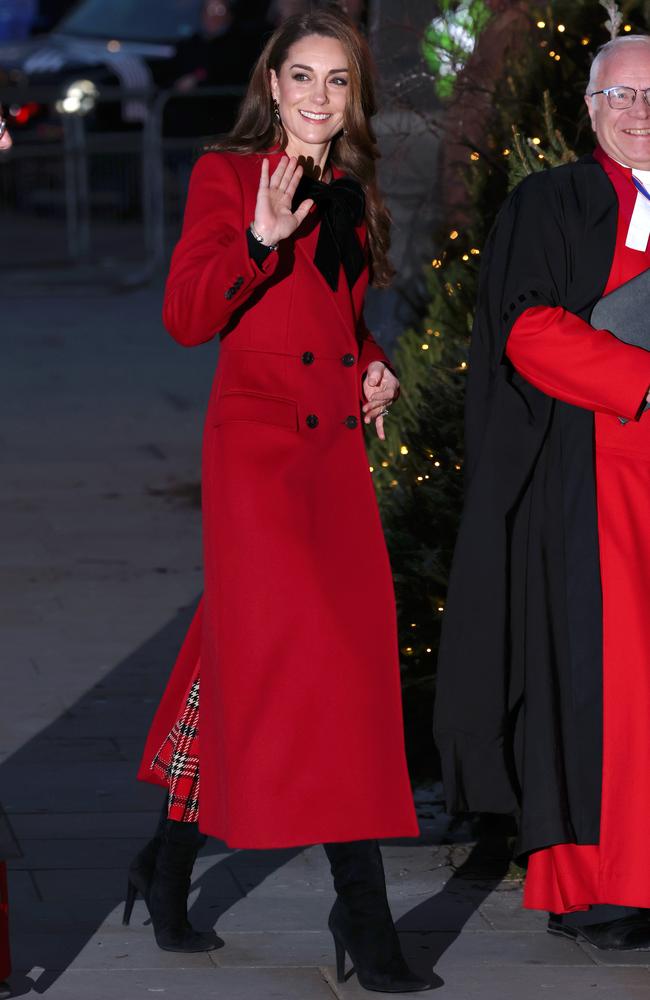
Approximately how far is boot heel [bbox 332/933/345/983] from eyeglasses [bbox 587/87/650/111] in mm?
1798

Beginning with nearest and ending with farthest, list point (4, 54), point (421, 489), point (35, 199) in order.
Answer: point (421, 489)
point (35, 199)
point (4, 54)

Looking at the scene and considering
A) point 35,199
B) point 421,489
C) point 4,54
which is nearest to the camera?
point 421,489

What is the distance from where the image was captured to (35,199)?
21312 mm

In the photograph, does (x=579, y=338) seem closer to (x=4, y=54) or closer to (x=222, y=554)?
(x=222, y=554)

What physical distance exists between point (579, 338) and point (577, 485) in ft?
1.06

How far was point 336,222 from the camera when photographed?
4.54 metres

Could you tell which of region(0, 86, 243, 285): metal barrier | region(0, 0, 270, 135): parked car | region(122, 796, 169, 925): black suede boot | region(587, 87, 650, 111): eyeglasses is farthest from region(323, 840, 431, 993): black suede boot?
region(0, 0, 270, 135): parked car

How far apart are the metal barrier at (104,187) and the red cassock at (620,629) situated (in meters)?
13.1

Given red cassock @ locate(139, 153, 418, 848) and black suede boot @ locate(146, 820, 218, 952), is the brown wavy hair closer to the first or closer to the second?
red cassock @ locate(139, 153, 418, 848)

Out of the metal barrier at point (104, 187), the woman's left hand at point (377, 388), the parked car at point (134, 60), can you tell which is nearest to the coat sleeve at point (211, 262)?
the woman's left hand at point (377, 388)

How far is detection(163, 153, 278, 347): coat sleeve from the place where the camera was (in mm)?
4273

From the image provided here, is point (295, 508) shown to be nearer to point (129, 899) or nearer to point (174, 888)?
point (174, 888)

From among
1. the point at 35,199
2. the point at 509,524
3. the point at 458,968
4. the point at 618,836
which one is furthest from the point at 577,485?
the point at 35,199

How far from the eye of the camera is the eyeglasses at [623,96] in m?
4.54
